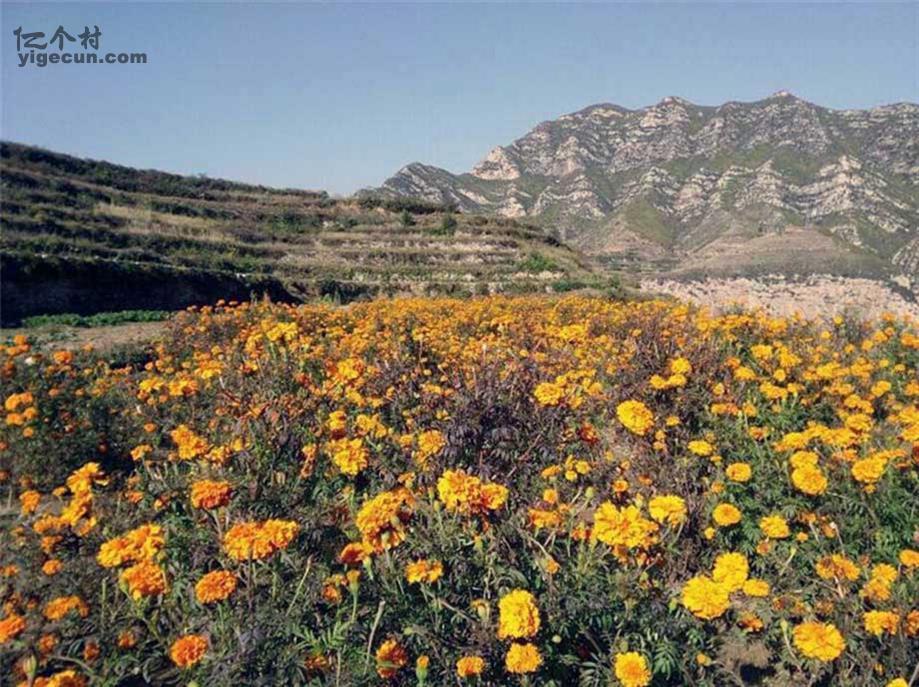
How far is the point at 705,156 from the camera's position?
141m

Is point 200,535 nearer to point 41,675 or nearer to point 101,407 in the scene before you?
point 41,675

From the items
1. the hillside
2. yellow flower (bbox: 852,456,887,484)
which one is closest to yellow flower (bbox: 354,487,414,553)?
yellow flower (bbox: 852,456,887,484)

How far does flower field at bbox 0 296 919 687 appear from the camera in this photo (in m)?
2.09

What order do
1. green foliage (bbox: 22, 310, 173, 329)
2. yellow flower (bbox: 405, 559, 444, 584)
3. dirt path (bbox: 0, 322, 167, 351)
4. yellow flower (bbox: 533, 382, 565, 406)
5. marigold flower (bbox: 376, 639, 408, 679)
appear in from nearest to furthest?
marigold flower (bbox: 376, 639, 408, 679) < yellow flower (bbox: 405, 559, 444, 584) < yellow flower (bbox: 533, 382, 565, 406) < dirt path (bbox: 0, 322, 167, 351) < green foliage (bbox: 22, 310, 173, 329)

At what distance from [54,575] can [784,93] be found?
595 feet

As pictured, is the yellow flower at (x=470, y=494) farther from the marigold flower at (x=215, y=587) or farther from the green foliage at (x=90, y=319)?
the green foliage at (x=90, y=319)

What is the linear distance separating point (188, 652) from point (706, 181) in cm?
14465

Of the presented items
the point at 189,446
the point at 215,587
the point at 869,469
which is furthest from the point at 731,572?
the point at 189,446

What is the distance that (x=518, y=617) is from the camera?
74.6 inches

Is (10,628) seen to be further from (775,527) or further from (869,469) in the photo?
(869,469)

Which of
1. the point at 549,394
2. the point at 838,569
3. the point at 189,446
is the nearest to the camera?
the point at 838,569

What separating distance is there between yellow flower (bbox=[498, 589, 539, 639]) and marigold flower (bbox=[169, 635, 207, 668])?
40.8 inches

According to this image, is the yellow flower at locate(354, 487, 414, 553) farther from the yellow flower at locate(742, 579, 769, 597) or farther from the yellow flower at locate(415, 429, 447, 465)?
the yellow flower at locate(742, 579, 769, 597)

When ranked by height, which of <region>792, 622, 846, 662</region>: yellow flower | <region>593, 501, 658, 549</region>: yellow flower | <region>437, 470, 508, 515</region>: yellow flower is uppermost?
<region>437, 470, 508, 515</region>: yellow flower
